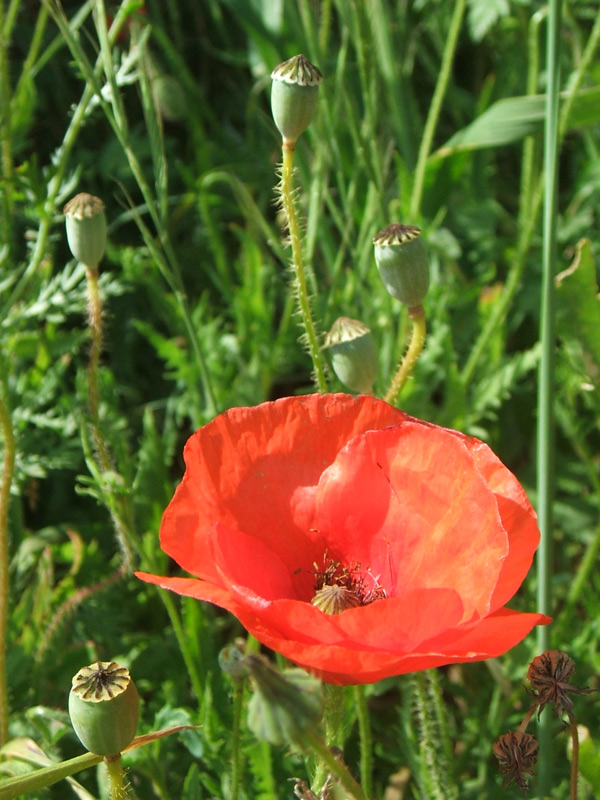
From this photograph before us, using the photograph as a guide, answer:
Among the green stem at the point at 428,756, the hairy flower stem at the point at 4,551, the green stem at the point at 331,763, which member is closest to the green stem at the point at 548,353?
the green stem at the point at 428,756

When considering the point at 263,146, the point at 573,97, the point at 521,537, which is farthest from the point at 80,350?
the point at 521,537

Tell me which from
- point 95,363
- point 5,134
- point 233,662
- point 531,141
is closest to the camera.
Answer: point 233,662

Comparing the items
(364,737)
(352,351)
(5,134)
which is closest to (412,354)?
(352,351)

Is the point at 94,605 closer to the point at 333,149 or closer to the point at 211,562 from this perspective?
the point at 211,562

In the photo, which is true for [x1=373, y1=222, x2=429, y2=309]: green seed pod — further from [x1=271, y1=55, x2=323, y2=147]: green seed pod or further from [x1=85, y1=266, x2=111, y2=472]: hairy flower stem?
[x1=85, y1=266, x2=111, y2=472]: hairy flower stem

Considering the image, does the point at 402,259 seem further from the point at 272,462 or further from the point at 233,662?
the point at 233,662

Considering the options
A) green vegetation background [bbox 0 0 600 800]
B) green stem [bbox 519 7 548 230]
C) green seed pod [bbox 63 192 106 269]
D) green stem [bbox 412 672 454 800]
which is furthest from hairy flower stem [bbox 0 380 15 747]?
green stem [bbox 519 7 548 230]

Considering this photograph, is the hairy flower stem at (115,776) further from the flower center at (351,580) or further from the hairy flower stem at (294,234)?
the hairy flower stem at (294,234)
